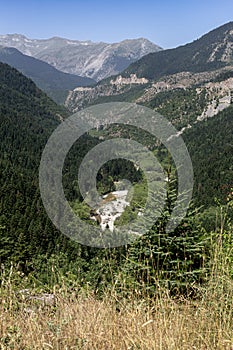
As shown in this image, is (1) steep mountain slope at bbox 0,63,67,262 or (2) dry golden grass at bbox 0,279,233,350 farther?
(1) steep mountain slope at bbox 0,63,67,262

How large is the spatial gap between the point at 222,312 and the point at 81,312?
151cm

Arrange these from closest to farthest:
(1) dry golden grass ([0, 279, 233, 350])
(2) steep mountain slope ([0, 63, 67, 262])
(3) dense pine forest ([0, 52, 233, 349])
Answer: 1. (1) dry golden grass ([0, 279, 233, 350])
2. (3) dense pine forest ([0, 52, 233, 349])
3. (2) steep mountain slope ([0, 63, 67, 262])

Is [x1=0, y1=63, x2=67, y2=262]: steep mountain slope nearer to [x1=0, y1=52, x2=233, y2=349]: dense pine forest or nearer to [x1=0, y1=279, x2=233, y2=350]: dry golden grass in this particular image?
[x1=0, y1=52, x2=233, y2=349]: dense pine forest

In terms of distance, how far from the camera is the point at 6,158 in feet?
385

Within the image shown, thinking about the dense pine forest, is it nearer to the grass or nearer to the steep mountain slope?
the grass

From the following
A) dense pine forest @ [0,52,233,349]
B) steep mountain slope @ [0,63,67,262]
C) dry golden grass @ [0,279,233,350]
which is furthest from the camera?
steep mountain slope @ [0,63,67,262]

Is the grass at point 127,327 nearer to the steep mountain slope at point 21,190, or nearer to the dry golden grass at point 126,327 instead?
the dry golden grass at point 126,327

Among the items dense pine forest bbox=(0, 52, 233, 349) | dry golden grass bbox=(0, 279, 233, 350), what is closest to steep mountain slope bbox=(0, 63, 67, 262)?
dense pine forest bbox=(0, 52, 233, 349)

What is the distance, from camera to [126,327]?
369 centimetres

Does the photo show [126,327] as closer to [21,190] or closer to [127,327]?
[127,327]

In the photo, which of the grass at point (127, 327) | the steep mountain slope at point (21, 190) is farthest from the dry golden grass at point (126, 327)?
the steep mountain slope at point (21, 190)

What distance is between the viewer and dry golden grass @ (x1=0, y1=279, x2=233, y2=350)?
3.32 meters

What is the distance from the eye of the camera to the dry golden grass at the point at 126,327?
10.9 ft

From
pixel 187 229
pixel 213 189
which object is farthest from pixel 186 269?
pixel 213 189
